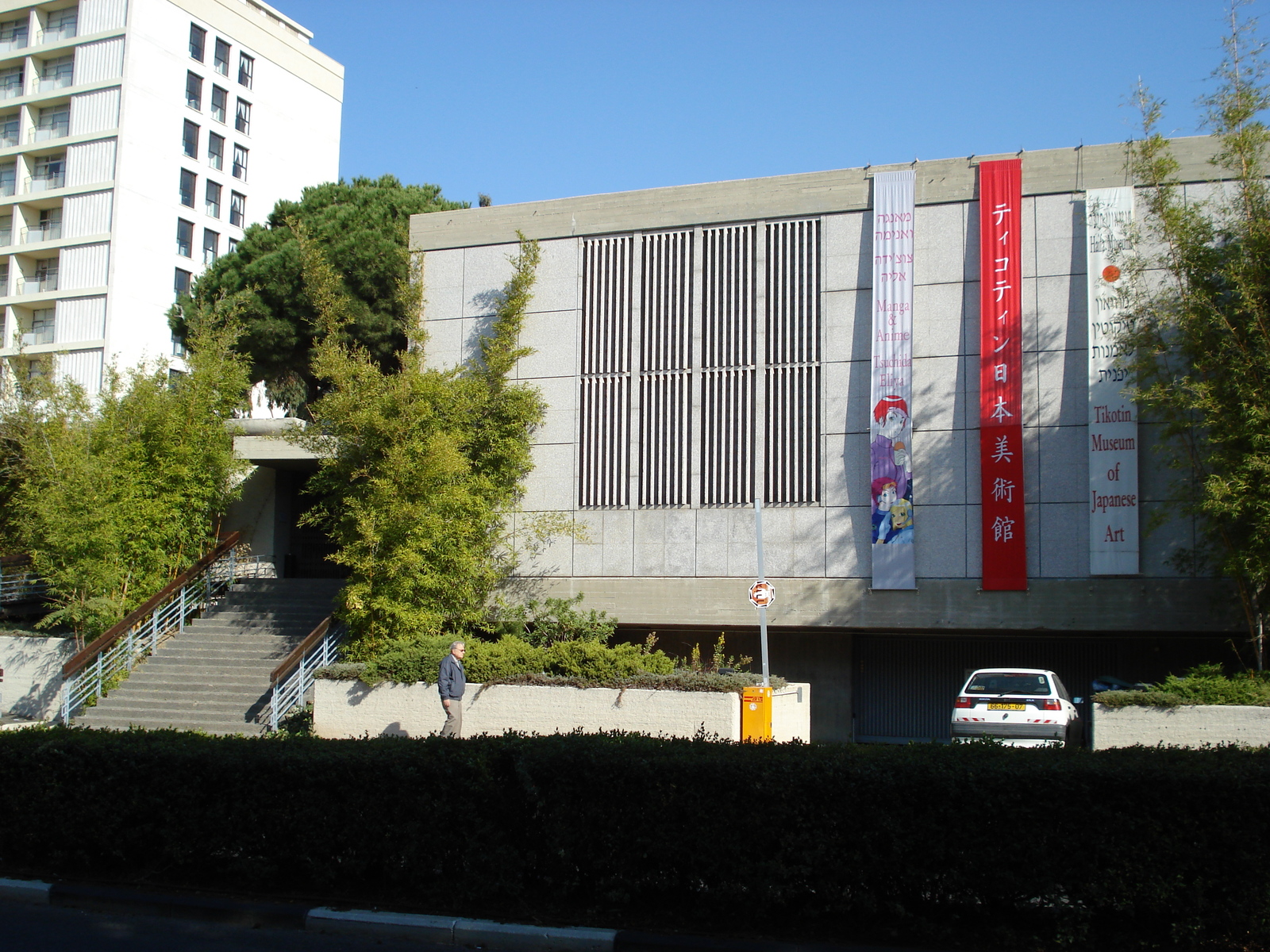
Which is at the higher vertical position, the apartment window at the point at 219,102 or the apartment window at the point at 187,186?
the apartment window at the point at 219,102

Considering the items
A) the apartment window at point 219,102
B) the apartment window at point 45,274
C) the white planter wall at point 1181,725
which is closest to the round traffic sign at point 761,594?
the white planter wall at point 1181,725

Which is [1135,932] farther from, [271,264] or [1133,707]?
[271,264]

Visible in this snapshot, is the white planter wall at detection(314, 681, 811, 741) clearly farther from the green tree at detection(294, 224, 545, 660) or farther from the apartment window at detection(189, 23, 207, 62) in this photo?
the apartment window at detection(189, 23, 207, 62)

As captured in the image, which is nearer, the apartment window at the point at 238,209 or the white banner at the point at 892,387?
the white banner at the point at 892,387

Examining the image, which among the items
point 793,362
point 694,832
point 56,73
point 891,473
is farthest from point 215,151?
point 694,832

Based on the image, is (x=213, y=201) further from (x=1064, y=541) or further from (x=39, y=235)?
(x=1064, y=541)

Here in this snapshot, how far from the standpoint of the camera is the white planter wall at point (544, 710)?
1533 cm

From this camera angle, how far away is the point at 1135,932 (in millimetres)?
6359

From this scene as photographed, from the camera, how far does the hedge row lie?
20.8 feet

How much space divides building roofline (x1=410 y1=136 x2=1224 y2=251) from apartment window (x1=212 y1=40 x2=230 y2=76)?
3020cm

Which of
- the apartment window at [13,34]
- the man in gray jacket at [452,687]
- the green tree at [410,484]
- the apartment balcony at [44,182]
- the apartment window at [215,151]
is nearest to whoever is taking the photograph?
the man in gray jacket at [452,687]

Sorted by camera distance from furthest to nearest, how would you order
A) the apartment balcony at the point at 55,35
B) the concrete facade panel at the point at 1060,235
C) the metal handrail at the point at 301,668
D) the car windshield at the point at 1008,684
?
the apartment balcony at the point at 55,35
the concrete facade panel at the point at 1060,235
the metal handrail at the point at 301,668
the car windshield at the point at 1008,684

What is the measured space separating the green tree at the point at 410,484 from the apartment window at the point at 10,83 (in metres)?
32.3

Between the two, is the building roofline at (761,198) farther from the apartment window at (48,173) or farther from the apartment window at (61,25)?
the apartment window at (61,25)
